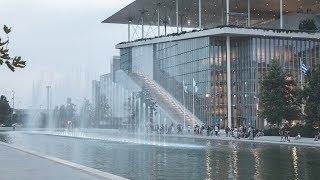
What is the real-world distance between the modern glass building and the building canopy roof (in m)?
0.15

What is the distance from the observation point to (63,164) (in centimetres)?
2067

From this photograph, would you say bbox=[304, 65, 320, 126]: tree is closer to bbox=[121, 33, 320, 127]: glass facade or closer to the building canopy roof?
bbox=[121, 33, 320, 127]: glass facade

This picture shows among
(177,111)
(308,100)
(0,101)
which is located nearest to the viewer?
(308,100)

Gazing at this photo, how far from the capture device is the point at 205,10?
9012cm

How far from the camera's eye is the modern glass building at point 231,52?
76812 millimetres

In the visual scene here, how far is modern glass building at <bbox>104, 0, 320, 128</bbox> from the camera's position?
76812mm

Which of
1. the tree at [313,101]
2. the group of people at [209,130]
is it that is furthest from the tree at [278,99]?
the tree at [313,101]

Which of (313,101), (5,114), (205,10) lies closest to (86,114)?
(205,10)

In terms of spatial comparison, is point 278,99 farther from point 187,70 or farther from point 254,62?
point 187,70

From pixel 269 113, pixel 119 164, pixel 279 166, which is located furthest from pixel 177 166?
pixel 269 113

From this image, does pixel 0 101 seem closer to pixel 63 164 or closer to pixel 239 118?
pixel 239 118

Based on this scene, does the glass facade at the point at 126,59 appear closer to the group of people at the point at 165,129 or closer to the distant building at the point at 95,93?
the distant building at the point at 95,93

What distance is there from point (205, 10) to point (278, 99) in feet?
123

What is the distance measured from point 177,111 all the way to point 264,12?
77.6ft
